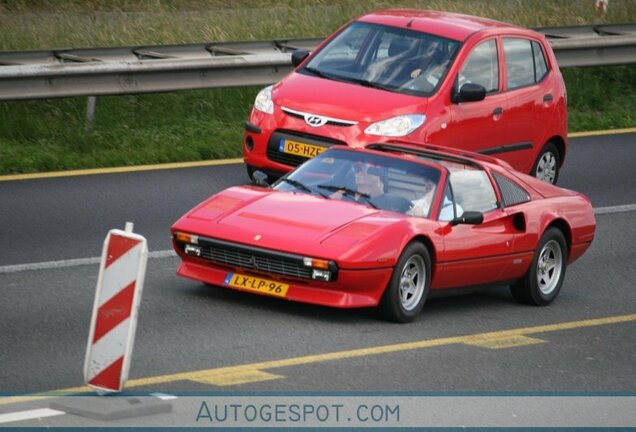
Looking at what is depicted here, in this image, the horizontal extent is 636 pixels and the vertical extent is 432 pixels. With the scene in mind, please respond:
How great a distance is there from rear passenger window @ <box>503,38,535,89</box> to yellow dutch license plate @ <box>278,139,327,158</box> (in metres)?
2.76

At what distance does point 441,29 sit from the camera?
17.8 metres

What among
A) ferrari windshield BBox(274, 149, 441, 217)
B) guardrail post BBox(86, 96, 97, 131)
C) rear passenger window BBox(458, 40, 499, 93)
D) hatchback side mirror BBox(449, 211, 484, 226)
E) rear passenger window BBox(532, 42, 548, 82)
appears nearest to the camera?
hatchback side mirror BBox(449, 211, 484, 226)

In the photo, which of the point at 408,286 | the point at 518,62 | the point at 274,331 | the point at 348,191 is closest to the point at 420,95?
the point at 518,62

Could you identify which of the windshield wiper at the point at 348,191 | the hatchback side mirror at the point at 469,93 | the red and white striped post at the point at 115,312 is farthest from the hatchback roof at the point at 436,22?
the red and white striped post at the point at 115,312

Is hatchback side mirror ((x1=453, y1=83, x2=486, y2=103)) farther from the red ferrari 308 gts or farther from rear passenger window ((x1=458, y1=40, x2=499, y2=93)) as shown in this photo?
the red ferrari 308 gts

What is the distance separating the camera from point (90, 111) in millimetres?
18844

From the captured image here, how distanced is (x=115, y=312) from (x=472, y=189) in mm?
4894

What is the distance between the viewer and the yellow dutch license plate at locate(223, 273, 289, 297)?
12039 mm

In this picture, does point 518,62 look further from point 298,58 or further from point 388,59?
point 298,58

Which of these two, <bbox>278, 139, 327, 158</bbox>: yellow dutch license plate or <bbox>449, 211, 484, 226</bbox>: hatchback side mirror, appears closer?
<bbox>449, 211, 484, 226</bbox>: hatchback side mirror

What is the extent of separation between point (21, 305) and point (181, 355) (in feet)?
5.79

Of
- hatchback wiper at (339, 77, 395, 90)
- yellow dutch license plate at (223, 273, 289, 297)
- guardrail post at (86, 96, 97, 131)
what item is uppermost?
hatchback wiper at (339, 77, 395, 90)

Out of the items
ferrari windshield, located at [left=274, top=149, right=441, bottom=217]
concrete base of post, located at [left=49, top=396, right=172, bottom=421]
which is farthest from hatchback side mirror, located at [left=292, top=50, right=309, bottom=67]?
concrete base of post, located at [left=49, top=396, right=172, bottom=421]

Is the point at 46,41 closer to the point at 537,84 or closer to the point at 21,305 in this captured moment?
the point at 537,84
